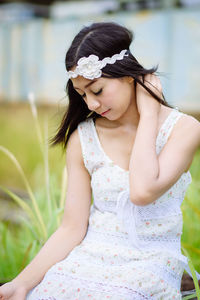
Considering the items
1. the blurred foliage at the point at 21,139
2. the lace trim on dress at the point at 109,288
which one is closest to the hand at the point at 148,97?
the lace trim on dress at the point at 109,288

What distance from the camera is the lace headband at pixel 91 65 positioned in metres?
1.56

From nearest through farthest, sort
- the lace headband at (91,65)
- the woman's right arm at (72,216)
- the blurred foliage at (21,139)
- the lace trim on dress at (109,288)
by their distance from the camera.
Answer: the lace trim on dress at (109,288) → the lace headband at (91,65) → the woman's right arm at (72,216) → the blurred foliage at (21,139)

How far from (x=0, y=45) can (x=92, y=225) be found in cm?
472

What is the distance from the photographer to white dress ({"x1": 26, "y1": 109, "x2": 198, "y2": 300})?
1475 millimetres

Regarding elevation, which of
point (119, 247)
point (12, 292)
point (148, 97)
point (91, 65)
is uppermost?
point (91, 65)

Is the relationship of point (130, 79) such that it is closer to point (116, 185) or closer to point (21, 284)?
point (116, 185)

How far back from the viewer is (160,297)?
59.2 inches

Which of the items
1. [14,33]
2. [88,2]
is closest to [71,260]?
[88,2]

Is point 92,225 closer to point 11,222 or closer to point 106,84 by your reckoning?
point 106,84

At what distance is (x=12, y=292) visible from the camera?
5.32 ft

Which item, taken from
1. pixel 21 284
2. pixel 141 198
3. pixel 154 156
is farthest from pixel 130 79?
pixel 21 284

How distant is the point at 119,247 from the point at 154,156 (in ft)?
1.22

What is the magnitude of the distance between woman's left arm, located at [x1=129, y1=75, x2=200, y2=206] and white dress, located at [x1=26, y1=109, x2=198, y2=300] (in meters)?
0.07

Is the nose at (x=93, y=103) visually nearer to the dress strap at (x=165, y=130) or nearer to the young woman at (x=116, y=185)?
the young woman at (x=116, y=185)
